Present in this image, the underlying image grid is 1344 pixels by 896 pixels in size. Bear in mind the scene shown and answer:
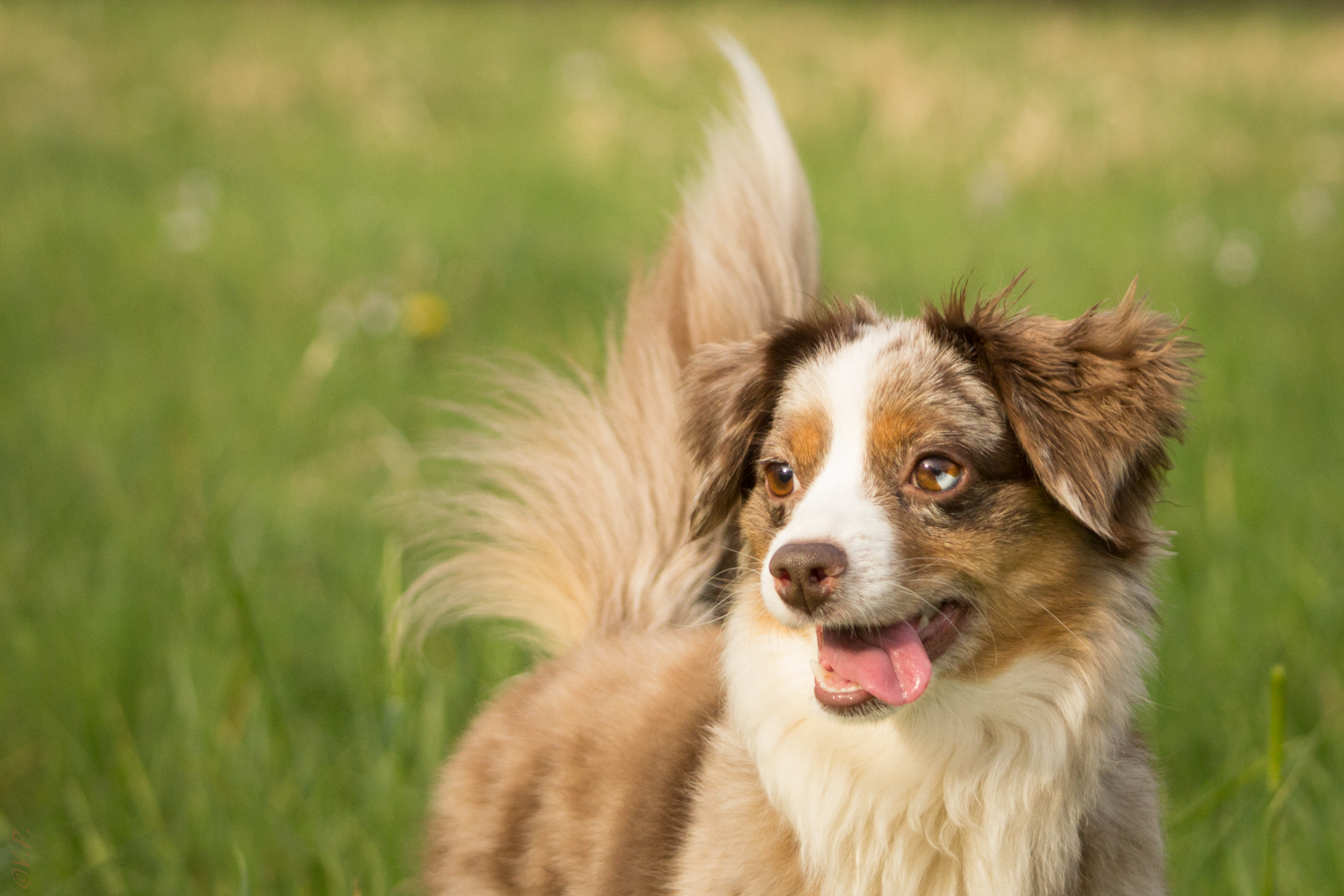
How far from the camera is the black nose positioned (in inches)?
70.5

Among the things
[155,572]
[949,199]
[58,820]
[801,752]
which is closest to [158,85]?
[949,199]

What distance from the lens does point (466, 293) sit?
5969 mm

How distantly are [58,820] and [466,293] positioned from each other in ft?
11.6

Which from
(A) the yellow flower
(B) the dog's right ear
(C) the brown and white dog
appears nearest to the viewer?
(C) the brown and white dog

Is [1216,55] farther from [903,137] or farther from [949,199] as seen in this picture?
[949,199]

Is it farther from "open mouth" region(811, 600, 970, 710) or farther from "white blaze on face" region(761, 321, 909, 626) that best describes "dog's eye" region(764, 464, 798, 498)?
"open mouth" region(811, 600, 970, 710)

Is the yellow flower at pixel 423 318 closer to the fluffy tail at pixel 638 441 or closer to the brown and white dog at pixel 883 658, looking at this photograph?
the fluffy tail at pixel 638 441

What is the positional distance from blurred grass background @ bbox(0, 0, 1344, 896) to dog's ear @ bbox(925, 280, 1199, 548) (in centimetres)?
42

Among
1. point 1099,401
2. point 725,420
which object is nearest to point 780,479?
point 725,420

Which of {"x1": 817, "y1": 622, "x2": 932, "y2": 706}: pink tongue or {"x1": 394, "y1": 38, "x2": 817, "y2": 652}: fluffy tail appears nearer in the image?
{"x1": 817, "y1": 622, "x2": 932, "y2": 706}: pink tongue

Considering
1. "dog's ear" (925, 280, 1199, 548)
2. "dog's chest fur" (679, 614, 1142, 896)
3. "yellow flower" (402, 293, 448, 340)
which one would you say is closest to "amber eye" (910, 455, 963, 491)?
"dog's ear" (925, 280, 1199, 548)

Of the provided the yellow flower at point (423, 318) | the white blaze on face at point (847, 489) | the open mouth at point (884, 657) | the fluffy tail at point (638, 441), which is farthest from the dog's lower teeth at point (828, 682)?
the yellow flower at point (423, 318)

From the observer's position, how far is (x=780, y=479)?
83.1 inches

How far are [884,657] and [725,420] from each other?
552 millimetres
